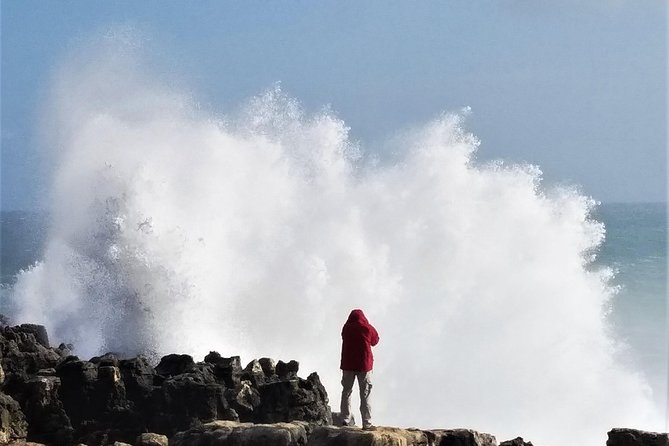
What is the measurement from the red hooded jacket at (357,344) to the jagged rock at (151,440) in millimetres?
2388

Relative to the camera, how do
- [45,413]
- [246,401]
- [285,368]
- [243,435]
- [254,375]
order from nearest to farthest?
[243,435] < [45,413] < [246,401] < [254,375] < [285,368]

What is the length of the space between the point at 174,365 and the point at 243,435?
477cm

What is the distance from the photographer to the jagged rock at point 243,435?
517 inches

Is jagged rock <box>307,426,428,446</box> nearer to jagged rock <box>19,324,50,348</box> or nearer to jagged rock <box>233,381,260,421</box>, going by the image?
jagged rock <box>233,381,260,421</box>

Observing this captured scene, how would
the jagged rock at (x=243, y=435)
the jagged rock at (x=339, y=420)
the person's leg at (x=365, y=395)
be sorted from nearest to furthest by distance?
the jagged rock at (x=243, y=435), the person's leg at (x=365, y=395), the jagged rock at (x=339, y=420)

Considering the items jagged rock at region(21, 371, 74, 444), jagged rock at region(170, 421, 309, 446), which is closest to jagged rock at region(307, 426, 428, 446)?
jagged rock at region(170, 421, 309, 446)

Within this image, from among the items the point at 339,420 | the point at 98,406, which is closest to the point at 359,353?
the point at 339,420

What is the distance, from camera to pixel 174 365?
17.8m

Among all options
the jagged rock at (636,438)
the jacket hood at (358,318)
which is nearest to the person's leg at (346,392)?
the jacket hood at (358,318)

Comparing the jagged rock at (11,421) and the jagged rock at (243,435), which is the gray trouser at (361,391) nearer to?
the jagged rock at (243,435)

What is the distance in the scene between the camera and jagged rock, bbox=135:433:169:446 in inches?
589

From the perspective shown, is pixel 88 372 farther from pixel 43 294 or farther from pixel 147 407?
pixel 43 294

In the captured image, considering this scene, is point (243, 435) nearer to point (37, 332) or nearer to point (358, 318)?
point (358, 318)

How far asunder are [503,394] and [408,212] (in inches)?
295
